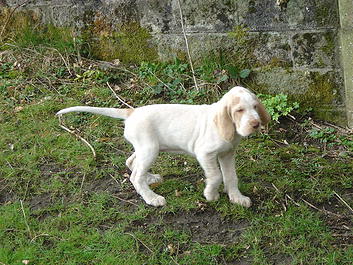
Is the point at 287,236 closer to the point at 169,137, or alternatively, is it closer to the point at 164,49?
the point at 169,137

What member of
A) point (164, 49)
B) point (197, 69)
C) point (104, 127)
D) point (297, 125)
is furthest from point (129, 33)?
point (297, 125)

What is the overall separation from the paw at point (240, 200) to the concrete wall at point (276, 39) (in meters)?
1.78

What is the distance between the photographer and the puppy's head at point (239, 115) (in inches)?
145

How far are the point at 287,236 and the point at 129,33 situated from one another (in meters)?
3.61

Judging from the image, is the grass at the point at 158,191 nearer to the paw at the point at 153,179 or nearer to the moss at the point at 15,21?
the paw at the point at 153,179

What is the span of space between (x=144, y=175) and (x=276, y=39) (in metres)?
2.28

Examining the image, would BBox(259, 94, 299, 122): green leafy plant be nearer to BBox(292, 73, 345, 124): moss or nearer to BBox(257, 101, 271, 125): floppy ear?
BBox(292, 73, 345, 124): moss

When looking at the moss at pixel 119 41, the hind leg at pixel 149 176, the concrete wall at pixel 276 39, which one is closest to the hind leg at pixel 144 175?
the hind leg at pixel 149 176

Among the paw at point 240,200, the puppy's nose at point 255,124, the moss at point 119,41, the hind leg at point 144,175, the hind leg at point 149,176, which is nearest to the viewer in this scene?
the puppy's nose at point 255,124

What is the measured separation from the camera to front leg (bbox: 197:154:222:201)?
4086 mm

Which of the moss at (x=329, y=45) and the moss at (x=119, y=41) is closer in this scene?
the moss at (x=329, y=45)

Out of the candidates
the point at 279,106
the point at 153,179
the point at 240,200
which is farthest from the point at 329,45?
the point at 153,179

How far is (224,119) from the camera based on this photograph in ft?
12.7

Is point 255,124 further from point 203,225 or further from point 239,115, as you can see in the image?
point 203,225
